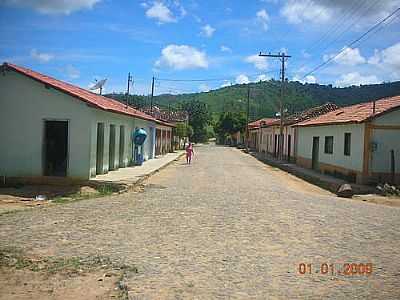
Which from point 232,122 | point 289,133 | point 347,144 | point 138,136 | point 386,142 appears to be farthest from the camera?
point 232,122

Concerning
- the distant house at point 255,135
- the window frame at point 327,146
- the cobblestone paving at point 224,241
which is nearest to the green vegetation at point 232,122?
the distant house at point 255,135

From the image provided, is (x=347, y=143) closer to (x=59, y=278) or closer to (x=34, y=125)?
(x=34, y=125)

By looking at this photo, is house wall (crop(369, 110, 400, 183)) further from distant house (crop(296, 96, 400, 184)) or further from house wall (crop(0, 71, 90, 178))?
house wall (crop(0, 71, 90, 178))

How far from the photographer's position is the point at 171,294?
560cm

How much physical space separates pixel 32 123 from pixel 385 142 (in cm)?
1381

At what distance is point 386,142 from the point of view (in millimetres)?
18828

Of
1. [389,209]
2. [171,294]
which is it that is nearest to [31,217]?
[171,294]

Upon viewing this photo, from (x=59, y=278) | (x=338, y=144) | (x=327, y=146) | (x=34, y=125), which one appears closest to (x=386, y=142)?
(x=338, y=144)

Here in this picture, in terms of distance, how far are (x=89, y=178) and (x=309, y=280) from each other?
12.0 meters

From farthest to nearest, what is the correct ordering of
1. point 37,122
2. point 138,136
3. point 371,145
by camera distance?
point 138,136
point 371,145
point 37,122

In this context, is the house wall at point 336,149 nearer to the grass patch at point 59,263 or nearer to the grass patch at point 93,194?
the grass patch at point 93,194

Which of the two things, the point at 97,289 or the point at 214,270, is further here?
the point at 214,270

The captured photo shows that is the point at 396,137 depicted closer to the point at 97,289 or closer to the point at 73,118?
the point at 73,118

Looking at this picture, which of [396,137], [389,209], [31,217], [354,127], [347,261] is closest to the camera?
[347,261]
